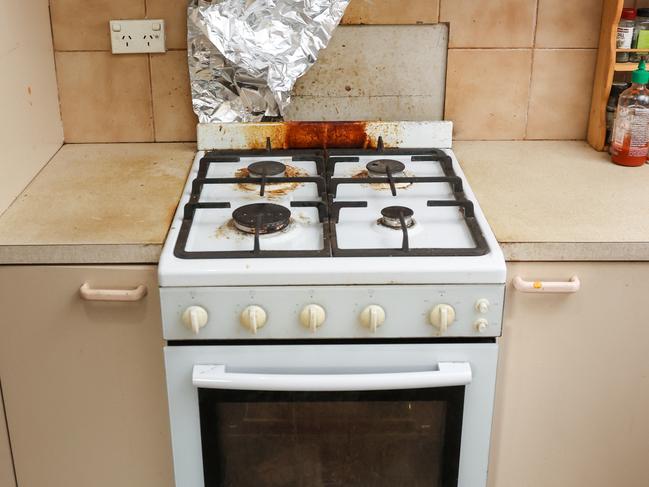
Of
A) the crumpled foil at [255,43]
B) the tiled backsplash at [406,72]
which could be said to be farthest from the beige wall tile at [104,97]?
the crumpled foil at [255,43]

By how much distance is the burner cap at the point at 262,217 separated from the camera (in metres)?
1.47

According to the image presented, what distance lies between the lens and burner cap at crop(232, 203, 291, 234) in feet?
4.83

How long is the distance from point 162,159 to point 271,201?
373 millimetres

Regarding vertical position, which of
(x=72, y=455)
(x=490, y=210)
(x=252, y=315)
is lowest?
(x=72, y=455)

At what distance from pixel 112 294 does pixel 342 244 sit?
42 cm

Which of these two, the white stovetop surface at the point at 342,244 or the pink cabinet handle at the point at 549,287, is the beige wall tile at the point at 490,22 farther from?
the pink cabinet handle at the point at 549,287

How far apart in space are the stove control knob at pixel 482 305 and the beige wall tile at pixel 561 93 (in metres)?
0.71

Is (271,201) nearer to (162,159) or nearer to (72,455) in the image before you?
(162,159)

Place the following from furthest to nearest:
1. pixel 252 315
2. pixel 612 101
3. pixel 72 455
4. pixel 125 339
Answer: pixel 612 101, pixel 72 455, pixel 125 339, pixel 252 315

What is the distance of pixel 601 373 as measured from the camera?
1554mm

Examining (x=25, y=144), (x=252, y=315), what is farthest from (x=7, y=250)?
(x=252, y=315)

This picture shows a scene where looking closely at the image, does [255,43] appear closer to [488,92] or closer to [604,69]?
[488,92]

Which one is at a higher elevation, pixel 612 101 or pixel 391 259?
pixel 612 101

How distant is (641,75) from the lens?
5.61 ft
